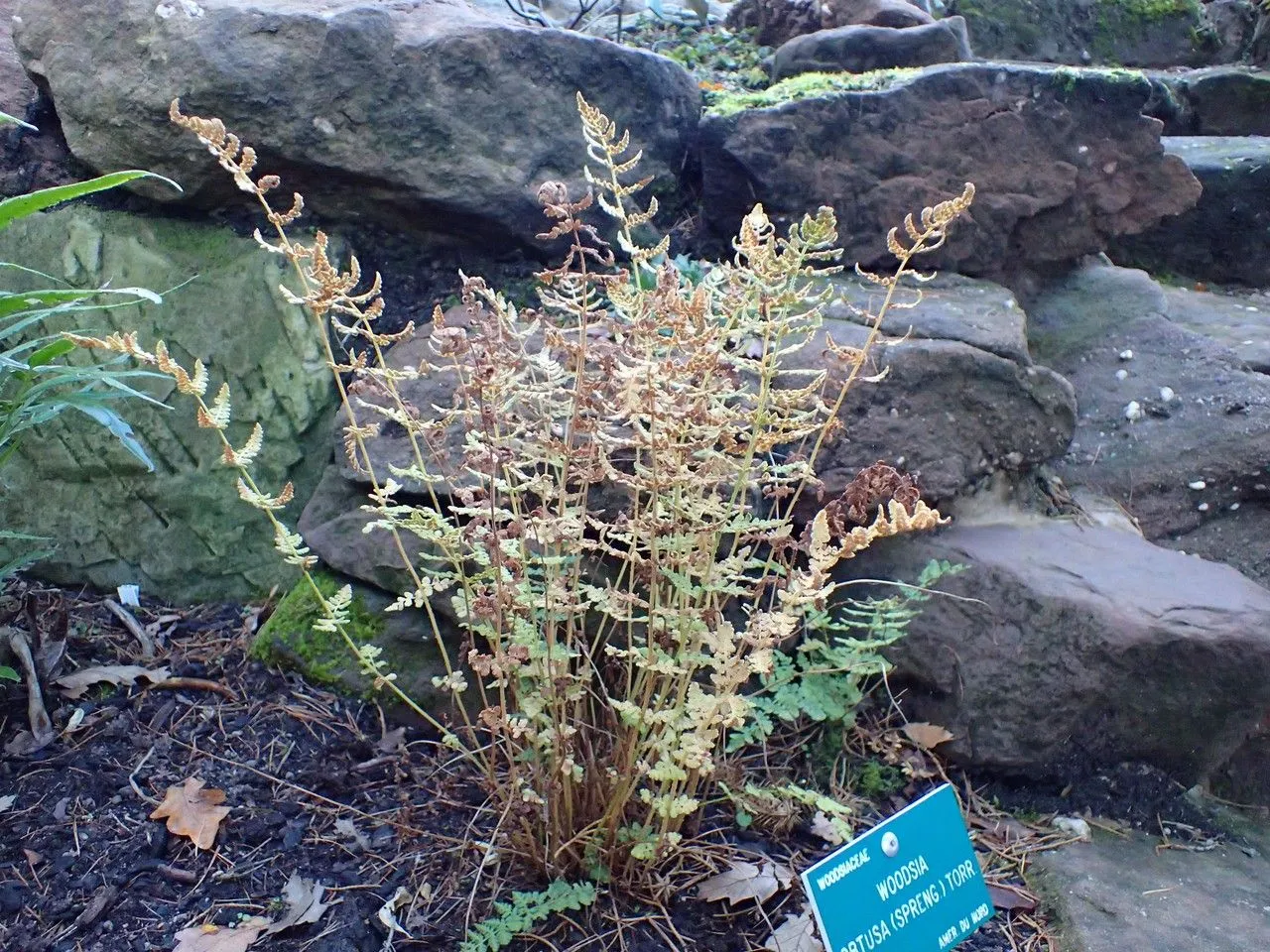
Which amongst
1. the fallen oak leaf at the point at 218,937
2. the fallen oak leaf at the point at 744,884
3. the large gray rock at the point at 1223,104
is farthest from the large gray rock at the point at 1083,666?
the large gray rock at the point at 1223,104

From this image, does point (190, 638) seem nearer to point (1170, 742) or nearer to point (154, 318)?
point (154, 318)

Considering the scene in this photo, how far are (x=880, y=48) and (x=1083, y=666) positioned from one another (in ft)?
10.3

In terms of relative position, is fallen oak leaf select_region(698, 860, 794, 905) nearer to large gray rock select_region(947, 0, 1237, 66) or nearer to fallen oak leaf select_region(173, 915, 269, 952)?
fallen oak leaf select_region(173, 915, 269, 952)

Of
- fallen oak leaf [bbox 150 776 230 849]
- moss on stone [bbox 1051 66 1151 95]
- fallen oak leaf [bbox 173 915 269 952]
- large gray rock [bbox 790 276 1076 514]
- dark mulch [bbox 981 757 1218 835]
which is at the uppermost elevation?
moss on stone [bbox 1051 66 1151 95]

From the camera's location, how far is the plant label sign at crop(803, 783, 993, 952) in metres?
1.66

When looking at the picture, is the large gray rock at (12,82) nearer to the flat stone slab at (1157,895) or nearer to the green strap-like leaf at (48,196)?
the green strap-like leaf at (48,196)

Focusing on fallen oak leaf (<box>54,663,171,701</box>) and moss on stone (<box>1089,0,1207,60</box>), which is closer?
fallen oak leaf (<box>54,663,171,701</box>)

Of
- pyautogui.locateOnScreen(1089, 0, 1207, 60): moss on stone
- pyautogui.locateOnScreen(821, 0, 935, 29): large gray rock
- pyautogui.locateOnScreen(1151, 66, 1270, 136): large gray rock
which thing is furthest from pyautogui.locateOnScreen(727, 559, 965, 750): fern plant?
pyautogui.locateOnScreen(1089, 0, 1207, 60): moss on stone

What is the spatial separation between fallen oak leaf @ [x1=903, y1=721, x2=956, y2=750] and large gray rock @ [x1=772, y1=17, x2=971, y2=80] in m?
3.15

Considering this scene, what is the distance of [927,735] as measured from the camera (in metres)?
2.66

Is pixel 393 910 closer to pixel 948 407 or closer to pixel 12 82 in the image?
pixel 948 407

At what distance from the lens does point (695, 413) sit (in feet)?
5.61

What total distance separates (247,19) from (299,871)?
2.59m

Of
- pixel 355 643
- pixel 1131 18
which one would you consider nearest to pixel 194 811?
pixel 355 643
